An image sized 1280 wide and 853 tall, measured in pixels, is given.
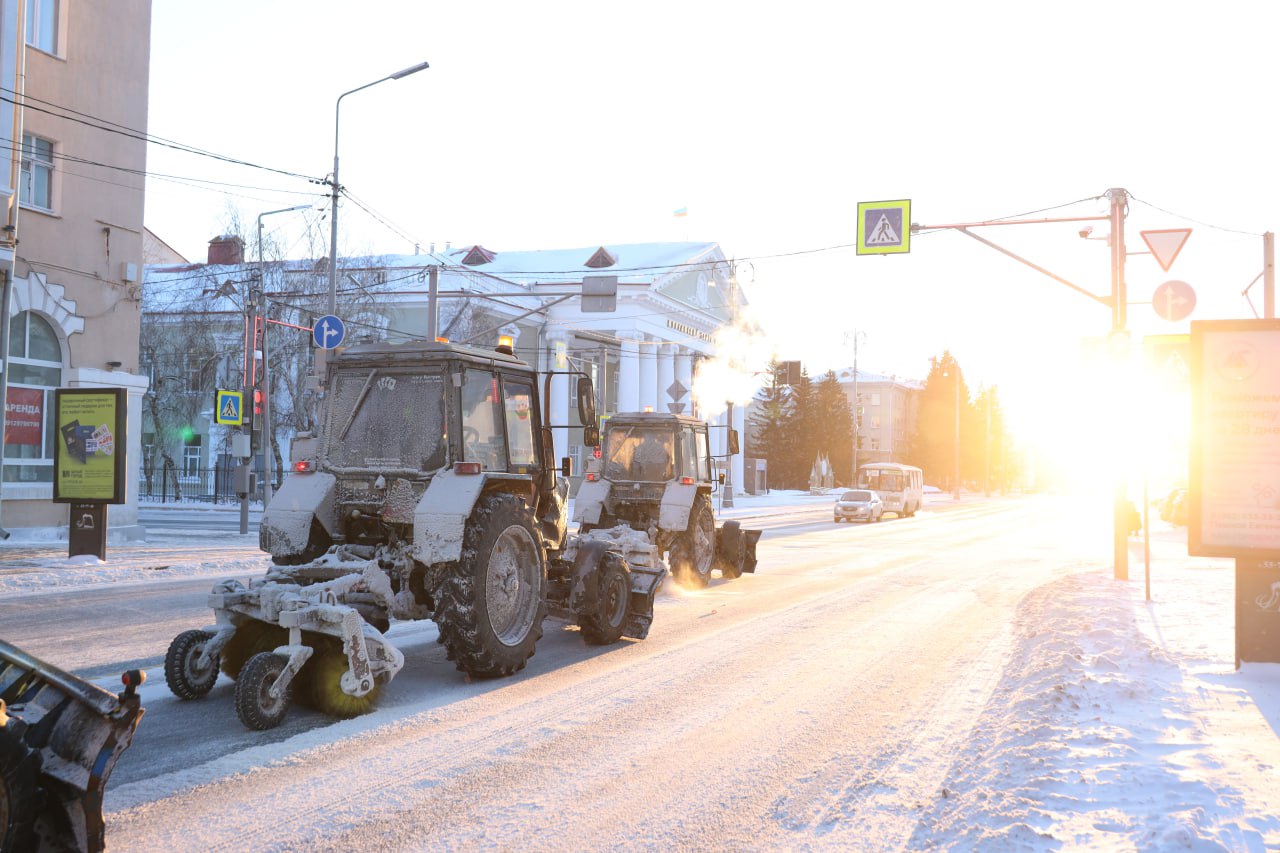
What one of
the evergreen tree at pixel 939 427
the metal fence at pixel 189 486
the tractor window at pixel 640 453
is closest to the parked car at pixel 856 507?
the metal fence at pixel 189 486

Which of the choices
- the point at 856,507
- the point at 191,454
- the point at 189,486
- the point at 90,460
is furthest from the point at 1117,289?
the point at 191,454

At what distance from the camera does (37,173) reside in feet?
63.1

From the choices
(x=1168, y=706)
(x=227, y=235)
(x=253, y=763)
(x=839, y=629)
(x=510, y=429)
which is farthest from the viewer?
(x=227, y=235)

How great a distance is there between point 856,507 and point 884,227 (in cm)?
2309

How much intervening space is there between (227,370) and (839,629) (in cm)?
3513

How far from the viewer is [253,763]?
5.31m

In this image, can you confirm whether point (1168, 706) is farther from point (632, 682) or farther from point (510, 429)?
point (510, 429)

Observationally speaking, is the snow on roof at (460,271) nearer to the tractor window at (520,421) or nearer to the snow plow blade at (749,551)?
the snow plow blade at (749,551)

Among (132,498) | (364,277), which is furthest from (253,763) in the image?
(364,277)

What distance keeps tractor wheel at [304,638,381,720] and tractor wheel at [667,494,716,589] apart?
27.2 feet

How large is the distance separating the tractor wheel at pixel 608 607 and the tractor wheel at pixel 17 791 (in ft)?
19.0

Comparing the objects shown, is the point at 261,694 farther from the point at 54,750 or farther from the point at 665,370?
the point at 665,370

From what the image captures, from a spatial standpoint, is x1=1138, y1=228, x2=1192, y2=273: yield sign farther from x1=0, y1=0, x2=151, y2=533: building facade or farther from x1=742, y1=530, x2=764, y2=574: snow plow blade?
x1=0, y1=0, x2=151, y2=533: building facade

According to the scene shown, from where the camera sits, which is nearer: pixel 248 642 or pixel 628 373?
pixel 248 642
